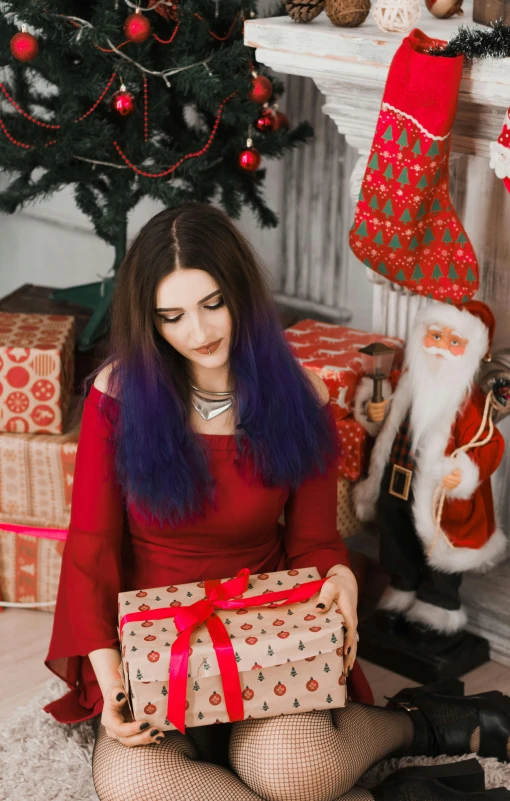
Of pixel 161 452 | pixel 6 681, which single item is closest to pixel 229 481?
pixel 161 452

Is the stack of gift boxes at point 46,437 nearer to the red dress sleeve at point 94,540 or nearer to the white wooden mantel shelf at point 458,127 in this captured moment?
the white wooden mantel shelf at point 458,127

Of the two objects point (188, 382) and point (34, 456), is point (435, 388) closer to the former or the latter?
point (188, 382)

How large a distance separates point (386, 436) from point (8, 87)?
120 centimetres

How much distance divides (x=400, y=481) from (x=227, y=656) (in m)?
0.77

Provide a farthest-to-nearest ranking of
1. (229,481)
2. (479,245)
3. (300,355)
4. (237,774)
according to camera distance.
A: 1. (300,355)
2. (479,245)
3. (229,481)
4. (237,774)

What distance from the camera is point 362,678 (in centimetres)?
176

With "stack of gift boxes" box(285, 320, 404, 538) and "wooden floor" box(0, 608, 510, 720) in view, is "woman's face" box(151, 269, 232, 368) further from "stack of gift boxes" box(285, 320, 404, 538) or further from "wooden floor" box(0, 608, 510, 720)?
"wooden floor" box(0, 608, 510, 720)

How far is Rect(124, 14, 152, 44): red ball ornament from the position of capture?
207 centimetres

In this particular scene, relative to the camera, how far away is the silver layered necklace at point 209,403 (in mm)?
1705

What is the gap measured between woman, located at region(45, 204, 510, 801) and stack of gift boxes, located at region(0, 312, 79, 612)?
57cm

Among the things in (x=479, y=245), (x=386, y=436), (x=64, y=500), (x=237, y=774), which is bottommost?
(x=237, y=774)

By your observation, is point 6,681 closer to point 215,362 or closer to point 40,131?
point 215,362

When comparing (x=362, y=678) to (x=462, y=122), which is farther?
(x=462, y=122)

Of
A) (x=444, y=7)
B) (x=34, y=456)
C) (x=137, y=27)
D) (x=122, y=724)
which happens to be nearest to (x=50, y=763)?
(x=122, y=724)
